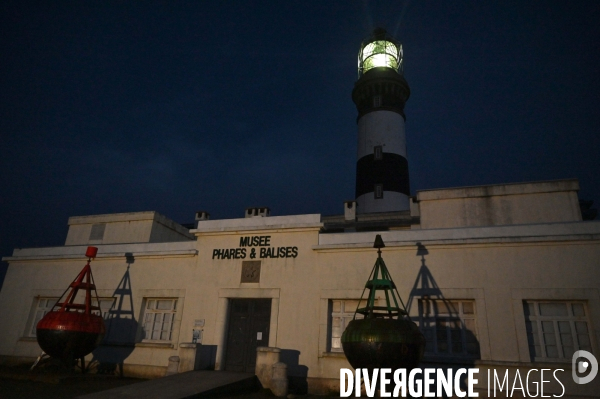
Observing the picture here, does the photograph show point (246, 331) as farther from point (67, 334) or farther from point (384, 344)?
point (384, 344)

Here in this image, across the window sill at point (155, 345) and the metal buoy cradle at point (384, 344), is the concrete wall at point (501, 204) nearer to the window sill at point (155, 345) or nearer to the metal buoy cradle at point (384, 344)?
the metal buoy cradle at point (384, 344)

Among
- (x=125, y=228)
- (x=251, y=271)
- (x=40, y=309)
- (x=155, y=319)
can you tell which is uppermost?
(x=125, y=228)

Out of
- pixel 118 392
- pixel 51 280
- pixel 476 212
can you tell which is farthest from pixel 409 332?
pixel 51 280

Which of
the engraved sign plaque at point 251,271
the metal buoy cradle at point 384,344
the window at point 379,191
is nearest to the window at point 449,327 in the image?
the metal buoy cradle at point 384,344

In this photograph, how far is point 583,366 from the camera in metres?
10.1

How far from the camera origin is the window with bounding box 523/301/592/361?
414 inches

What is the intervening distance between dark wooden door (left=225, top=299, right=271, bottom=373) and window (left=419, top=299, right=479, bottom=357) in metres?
5.37

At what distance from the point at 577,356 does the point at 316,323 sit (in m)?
7.30

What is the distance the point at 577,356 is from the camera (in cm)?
1030

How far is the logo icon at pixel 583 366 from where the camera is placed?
996 centimetres

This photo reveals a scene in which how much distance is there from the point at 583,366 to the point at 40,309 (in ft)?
65.2

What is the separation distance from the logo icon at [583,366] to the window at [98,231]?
21.1 meters

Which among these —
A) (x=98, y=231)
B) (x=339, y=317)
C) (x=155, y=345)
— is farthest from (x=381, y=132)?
(x=155, y=345)

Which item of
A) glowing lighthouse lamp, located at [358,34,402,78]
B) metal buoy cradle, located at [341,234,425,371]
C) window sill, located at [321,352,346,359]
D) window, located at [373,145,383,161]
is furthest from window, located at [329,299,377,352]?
glowing lighthouse lamp, located at [358,34,402,78]
